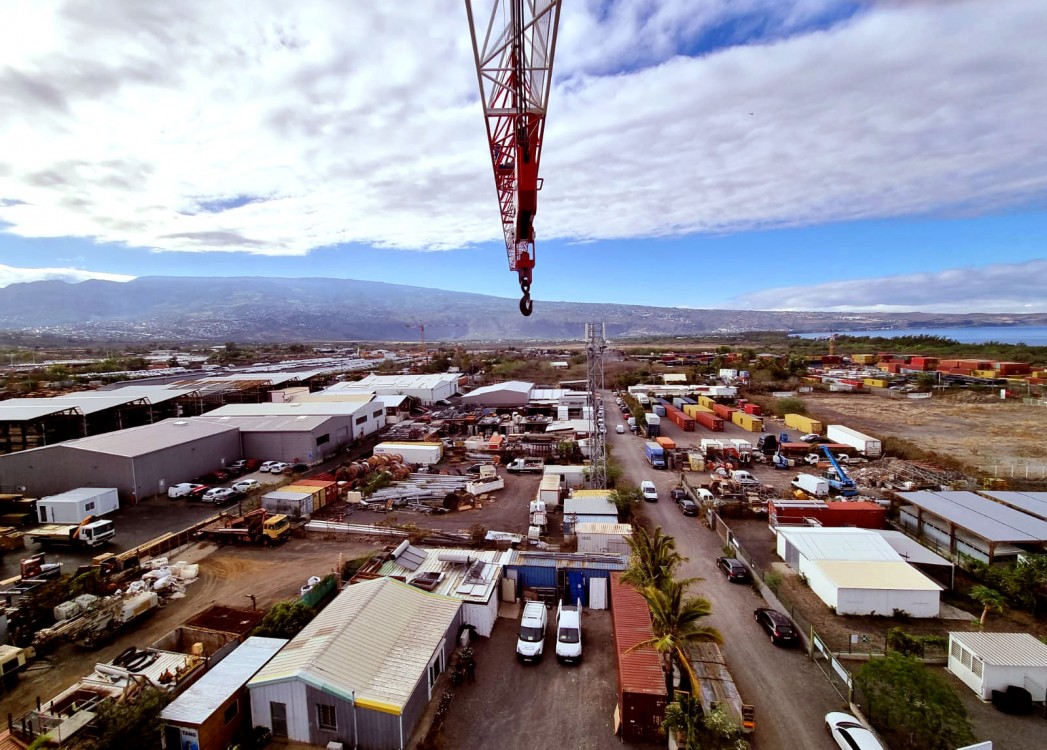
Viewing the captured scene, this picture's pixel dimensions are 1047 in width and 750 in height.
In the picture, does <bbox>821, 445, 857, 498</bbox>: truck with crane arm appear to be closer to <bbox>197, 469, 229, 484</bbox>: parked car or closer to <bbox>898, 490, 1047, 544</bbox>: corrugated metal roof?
<bbox>898, 490, 1047, 544</bbox>: corrugated metal roof

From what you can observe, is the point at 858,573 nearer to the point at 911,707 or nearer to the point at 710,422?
the point at 911,707

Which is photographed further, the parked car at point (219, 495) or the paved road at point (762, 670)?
the parked car at point (219, 495)

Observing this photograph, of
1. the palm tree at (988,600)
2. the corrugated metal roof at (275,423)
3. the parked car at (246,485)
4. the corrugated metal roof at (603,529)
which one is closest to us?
the palm tree at (988,600)

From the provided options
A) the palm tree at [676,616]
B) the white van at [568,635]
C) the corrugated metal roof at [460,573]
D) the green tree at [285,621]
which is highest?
the palm tree at [676,616]

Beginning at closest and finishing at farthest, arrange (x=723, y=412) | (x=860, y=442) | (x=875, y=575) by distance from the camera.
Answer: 1. (x=875, y=575)
2. (x=860, y=442)
3. (x=723, y=412)

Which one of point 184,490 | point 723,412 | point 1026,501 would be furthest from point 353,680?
point 723,412

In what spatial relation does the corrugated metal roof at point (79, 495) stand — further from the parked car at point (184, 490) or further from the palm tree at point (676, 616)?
the palm tree at point (676, 616)

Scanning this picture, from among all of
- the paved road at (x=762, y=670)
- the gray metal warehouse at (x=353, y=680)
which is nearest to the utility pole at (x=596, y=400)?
the paved road at (x=762, y=670)

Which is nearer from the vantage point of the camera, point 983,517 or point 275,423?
point 983,517
